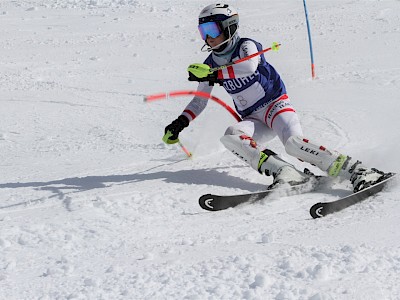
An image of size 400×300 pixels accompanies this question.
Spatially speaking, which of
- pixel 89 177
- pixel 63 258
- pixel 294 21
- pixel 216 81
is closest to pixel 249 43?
pixel 216 81

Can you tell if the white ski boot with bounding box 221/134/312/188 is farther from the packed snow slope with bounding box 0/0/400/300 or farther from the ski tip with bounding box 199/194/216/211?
the ski tip with bounding box 199/194/216/211

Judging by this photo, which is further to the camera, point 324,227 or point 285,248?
point 324,227

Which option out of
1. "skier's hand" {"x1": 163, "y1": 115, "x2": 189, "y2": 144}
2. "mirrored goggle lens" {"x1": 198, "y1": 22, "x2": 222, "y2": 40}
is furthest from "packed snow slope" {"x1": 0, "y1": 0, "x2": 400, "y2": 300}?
"mirrored goggle lens" {"x1": 198, "y1": 22, "x2": 222, "y2": 40}

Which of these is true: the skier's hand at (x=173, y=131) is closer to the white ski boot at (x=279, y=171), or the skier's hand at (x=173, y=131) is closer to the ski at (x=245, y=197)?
the white ski boot at (x=279, y=171)

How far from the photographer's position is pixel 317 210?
4.48 metres

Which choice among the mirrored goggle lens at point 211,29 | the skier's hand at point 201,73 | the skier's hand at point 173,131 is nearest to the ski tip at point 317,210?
the skier's hand at point 201,73

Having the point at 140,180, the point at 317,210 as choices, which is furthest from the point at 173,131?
the point at 317,210

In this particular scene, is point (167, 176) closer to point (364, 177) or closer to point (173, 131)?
point (173, 131)

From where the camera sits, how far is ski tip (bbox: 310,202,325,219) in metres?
4.48

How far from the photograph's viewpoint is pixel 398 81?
8953 millimetres

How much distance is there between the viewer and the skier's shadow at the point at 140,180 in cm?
540

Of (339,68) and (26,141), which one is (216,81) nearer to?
(26,141)

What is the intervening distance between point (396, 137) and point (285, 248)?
9.90 ft

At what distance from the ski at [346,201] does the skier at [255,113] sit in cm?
5
